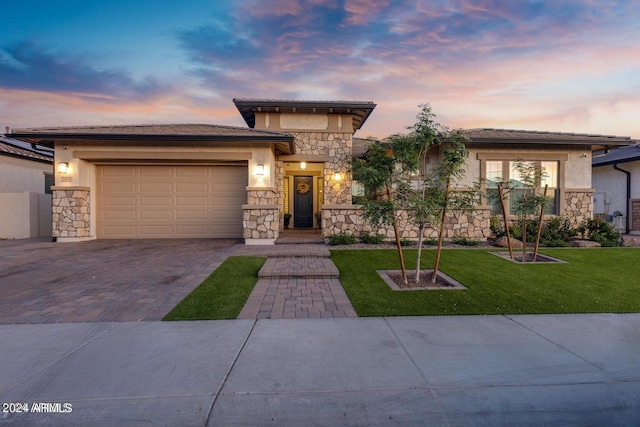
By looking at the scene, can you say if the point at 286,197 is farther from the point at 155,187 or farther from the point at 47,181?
the point at 47,181

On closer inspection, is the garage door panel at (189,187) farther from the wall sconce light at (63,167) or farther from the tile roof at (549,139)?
the tile roof at (549,139)

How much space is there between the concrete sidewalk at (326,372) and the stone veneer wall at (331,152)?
9444 millimetres

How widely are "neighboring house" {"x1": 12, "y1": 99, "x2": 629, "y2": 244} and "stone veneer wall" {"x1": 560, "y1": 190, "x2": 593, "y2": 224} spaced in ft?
0.14

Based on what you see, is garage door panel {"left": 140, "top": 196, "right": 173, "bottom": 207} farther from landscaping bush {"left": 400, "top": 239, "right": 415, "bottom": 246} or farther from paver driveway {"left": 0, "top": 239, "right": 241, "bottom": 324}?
landscaping bush {"left": 400, "top": 239, "right": 415, "bottom": 246}

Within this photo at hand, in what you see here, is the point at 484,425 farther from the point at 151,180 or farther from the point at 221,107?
the point at 221,107

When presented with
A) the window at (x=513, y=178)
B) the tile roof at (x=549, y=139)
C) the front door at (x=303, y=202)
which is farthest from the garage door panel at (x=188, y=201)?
the window at (x=513, y=178)

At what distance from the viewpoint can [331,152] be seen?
42.8 ft

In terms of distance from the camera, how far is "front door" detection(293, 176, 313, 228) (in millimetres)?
15422

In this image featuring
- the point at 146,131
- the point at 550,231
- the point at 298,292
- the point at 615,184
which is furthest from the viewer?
the point at 615,184

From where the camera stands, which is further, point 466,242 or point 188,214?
point 188,214

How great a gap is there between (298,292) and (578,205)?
532 inches

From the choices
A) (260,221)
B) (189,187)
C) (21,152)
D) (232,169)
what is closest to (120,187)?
(189,187)

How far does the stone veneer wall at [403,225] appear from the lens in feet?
35.3

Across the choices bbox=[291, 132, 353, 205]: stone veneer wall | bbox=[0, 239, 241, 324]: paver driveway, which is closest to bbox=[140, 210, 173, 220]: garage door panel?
bbox=[0, 239, 241, 324]: paver driveway
